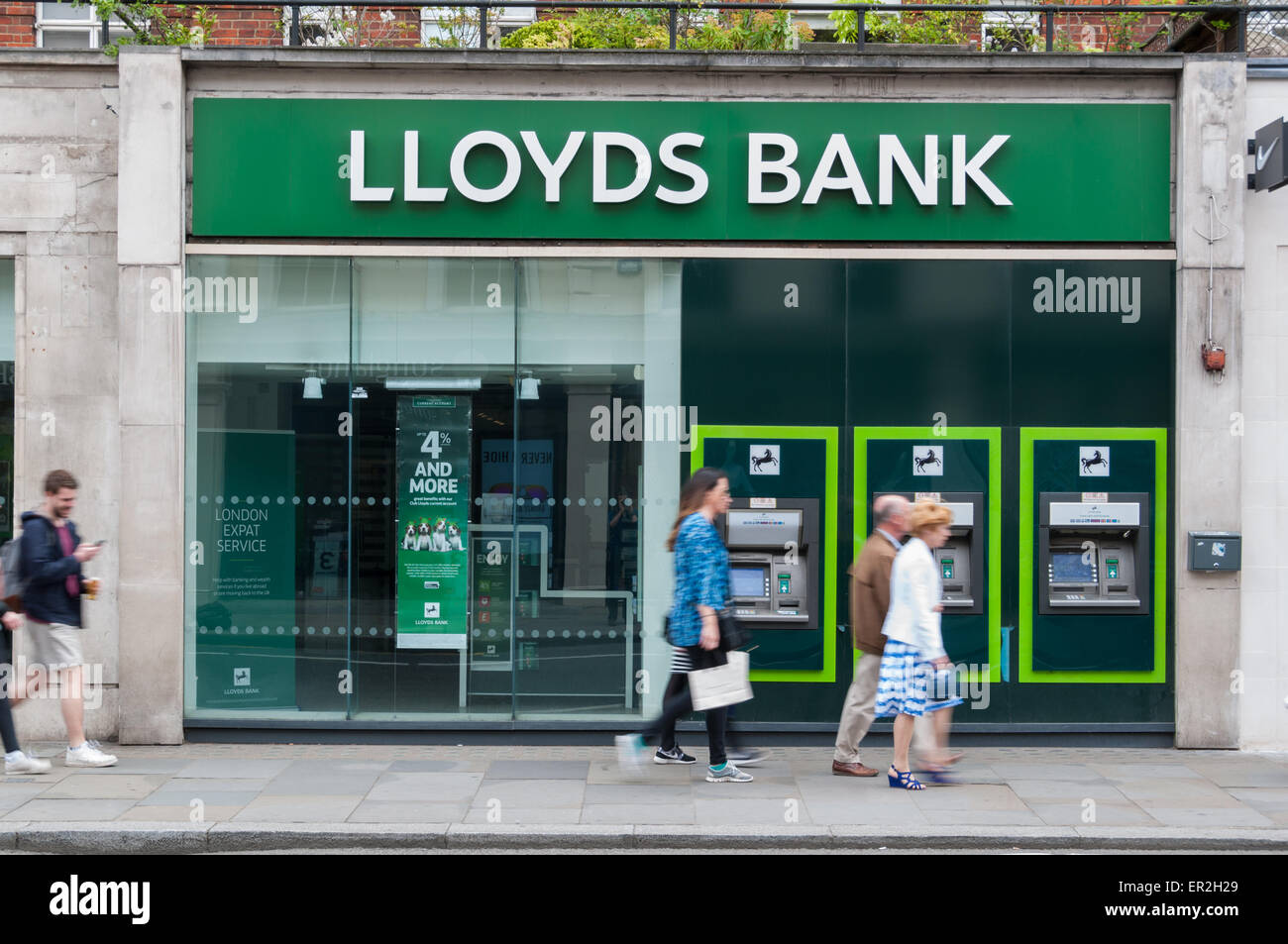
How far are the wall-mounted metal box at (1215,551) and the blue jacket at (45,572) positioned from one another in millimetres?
7961

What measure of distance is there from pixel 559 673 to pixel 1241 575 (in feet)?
17.3

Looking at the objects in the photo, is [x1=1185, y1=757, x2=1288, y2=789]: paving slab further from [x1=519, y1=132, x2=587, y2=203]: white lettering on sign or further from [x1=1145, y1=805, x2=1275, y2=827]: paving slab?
[x1=519, y1=132, x2=587, y2=203]: white lettering on sign

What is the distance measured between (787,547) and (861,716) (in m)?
1.63

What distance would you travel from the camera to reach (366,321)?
9.59m

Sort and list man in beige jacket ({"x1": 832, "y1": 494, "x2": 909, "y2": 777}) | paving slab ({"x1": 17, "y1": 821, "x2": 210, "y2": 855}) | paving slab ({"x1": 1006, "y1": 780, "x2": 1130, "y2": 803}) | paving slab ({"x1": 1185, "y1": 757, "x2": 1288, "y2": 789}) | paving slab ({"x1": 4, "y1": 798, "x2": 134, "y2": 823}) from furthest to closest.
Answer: paving slab ({"x1": 1185, "y1": 757, "x2": 1288, "y2": 789})
man in beige jacket ({"x1": 832, "y1": 494, "x2": 909, "y2": 777})
paving slab ({"x1": 1006, "y1": 780, "x2": 1130, "y2": 803})
paving slab ({"x1": 4, "y1": 798, "x2": 134, "y2": 823})
paving slab ({"x1": 17, "y1": 821, "x2": 210, "y2": 855})

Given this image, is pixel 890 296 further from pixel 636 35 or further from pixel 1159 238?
pixel 636 35

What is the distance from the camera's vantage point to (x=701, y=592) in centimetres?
774

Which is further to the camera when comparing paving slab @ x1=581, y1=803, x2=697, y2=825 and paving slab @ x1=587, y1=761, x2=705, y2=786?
paving slab @ x1=587, y1=761, x2=705, y2=786

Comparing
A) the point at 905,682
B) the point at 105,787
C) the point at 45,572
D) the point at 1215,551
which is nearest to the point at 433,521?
the point at 45,572

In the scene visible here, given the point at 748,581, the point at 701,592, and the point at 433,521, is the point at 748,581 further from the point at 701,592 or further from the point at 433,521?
the point at 433,521

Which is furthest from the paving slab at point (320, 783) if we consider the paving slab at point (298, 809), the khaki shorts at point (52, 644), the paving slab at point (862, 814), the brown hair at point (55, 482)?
the paving slab at point (862, 814)

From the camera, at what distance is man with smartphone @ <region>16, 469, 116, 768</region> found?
8.06 meters

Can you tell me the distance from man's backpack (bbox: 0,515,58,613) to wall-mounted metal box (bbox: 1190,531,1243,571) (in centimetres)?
811

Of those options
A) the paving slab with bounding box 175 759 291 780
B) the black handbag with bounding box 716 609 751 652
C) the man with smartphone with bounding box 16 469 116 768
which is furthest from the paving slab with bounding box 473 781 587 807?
the man with smartphone with bounding box 16 469 116 768
